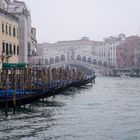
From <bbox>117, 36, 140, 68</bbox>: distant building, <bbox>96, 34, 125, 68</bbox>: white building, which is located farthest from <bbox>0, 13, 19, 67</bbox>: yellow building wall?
<bbox>96, 34, 125, 68</bbox>: white building

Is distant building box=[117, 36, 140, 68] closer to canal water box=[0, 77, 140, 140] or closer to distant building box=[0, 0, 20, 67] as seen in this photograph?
distant building box=[0, 0, 20, 67]

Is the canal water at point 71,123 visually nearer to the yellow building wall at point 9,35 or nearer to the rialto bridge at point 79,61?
the yellow building wall at point 9,35

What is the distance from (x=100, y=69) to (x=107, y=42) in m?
15.7

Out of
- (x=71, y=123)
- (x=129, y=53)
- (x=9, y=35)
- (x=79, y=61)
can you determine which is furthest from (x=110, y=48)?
(x=71, y=123)

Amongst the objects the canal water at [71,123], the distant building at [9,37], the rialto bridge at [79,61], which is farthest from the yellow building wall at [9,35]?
the rialto bridge at [79,61]

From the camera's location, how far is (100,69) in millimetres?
54500

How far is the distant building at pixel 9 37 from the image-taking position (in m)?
A: 17.4

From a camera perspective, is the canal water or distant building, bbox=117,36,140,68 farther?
distant building, bbox=117,36,140,68

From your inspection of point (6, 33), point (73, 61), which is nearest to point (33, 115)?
point (6, 33)

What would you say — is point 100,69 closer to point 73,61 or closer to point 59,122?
point 73,61

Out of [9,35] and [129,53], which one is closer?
[9,35]

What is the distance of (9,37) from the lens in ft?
60.8

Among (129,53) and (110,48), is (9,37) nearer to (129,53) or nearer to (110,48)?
(129,53)

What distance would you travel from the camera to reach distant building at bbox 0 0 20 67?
1736 centimetres
